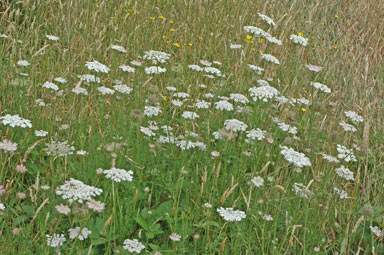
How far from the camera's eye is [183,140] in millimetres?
2457

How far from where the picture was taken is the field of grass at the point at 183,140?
195 centimetres

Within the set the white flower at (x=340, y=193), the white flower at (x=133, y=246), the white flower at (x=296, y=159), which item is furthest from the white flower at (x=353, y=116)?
the white flower at (x=133, y=246)

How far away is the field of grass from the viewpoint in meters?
1.95

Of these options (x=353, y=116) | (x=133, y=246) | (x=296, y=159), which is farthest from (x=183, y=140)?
(x=353, y=116)

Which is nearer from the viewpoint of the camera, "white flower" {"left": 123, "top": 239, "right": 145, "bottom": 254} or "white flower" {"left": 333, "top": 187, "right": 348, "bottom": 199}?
"white flower" {"left": 123, "top": 239, "right": 145, "bottom": 254}

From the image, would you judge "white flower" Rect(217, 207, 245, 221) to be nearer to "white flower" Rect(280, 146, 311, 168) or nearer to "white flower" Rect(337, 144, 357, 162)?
"white flower" Rect(280, 146, 311, 168)

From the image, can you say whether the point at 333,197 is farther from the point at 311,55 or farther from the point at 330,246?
the point at 311,55

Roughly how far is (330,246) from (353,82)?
6.65 ft

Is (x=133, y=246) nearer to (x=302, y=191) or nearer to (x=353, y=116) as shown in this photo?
(x=302, y=191)

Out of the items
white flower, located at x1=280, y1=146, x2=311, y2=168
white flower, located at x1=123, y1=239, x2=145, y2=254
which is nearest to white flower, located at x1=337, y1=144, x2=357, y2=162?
white flower, located at x1=280, y1=146, x2=311, y2=168

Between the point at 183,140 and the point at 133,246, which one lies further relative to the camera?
the point at 183,140

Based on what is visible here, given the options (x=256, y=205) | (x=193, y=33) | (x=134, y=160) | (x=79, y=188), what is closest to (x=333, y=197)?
(x=256, y=205)

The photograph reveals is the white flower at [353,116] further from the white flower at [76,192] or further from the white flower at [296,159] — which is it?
the white flower at [76,192]

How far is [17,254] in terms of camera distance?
174 cm
